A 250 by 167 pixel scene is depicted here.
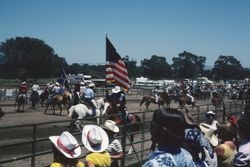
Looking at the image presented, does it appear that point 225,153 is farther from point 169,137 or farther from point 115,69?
point 115,69

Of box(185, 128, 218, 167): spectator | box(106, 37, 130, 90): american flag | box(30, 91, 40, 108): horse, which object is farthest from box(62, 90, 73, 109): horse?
box(185, 128, 218, 167): spectator

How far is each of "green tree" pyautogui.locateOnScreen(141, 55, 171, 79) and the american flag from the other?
135 meters

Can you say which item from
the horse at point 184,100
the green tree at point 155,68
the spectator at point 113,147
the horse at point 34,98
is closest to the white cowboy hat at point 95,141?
the spectator at point 113,147

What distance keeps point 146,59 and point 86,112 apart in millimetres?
140501

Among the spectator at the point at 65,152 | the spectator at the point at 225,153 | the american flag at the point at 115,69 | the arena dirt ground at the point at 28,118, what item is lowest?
the arena dirt ground at the point at 28,118

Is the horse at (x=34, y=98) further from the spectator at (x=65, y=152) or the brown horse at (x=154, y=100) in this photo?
the spectator at (x=65, y=152)

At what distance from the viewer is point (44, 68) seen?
122 meters

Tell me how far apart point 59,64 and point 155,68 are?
134 feet

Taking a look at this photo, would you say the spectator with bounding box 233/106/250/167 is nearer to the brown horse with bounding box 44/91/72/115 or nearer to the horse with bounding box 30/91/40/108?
the brown horse with bounding box 44/91/72/115

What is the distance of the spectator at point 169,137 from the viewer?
10.5ft

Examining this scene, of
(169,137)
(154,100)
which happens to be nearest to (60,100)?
(154,100)

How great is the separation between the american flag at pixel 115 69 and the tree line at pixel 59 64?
8215cm

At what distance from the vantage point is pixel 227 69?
16062 centimetres

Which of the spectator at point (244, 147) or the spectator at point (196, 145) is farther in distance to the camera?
the spectator at point (196, 145)
